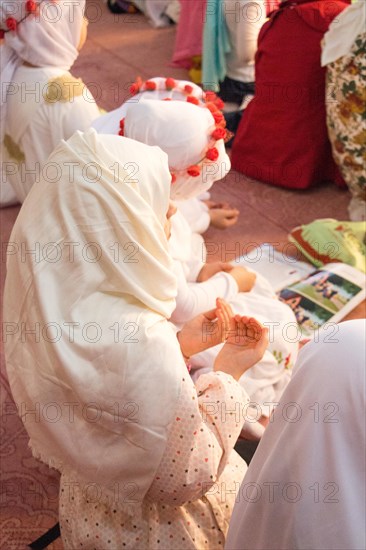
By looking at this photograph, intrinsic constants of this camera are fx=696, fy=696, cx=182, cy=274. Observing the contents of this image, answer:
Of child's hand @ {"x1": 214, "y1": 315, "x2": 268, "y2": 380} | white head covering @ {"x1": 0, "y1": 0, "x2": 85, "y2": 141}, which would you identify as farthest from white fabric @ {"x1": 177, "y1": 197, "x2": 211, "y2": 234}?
child's hand @ {"x1": 214, "y1": 315, "x2": 268, "y2": 380}

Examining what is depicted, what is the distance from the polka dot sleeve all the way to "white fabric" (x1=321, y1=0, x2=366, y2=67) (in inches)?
59.3

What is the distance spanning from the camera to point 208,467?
3.90 ft

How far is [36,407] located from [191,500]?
0.32 metres

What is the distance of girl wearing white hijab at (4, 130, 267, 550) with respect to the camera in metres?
1.14

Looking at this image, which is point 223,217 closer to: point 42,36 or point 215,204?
point 215,204

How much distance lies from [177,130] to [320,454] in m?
1.07

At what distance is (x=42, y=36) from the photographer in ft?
7.18

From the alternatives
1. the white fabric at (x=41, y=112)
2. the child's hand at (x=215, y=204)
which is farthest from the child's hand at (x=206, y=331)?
the child's hand at (x=215, y=204)

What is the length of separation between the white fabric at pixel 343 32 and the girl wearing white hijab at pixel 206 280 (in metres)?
0.74

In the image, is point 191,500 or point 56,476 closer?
point 191,500

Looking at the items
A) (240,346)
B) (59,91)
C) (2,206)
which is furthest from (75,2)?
(240,346)

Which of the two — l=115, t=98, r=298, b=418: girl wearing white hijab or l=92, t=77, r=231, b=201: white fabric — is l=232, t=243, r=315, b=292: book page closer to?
l=115, t=98, r=298, b=418: girl wearing white hijab

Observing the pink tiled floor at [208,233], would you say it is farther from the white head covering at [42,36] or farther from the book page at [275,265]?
the white head covering at [42,36]

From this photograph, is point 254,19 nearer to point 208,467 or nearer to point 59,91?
point 59,91
